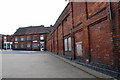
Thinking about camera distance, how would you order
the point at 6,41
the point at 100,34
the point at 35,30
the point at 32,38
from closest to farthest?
1. the point at 100,34
2. the point at 32,38
3. the point at 35,30
4. the point at 6,41

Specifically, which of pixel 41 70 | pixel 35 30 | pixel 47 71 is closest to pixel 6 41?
pixel 35 30

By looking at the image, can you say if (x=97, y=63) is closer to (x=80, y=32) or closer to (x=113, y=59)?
(x=113, y=59)

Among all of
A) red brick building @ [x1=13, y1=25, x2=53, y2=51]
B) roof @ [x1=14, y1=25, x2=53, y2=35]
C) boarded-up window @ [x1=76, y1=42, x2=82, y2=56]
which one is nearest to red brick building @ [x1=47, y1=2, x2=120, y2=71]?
boarded-up window @ [x1=76, y1=42, x2=82, y2=56]

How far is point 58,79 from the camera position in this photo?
4332mm

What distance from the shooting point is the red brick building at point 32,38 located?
37.5 meters

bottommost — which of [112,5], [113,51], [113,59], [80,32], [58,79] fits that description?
[58,79]

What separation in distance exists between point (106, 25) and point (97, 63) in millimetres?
2224

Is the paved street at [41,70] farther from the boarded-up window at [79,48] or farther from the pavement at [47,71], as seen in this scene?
the boarded-up window at [79,48]

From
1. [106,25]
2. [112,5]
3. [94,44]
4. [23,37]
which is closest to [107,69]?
[94,44]

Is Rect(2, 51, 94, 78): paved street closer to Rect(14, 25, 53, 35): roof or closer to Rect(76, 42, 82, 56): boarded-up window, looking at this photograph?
Rect(76, 42, 82, 56): boarded-up window

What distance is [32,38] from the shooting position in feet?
130

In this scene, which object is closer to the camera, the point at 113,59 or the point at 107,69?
the point at 113,59

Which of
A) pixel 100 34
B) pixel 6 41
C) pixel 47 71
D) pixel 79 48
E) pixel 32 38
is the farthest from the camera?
pixel 6 41

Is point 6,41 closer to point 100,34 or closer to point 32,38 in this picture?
point 32,38
